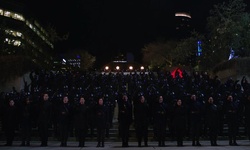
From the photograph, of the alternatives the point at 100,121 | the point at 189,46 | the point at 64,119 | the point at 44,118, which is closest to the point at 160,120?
the point at 100,121

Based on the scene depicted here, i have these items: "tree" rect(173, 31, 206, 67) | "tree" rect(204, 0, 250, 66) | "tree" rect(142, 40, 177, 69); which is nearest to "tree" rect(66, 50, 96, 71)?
"tree" rect(142, 40, 177, 69)

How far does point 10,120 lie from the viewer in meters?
15.2

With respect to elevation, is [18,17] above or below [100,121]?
above

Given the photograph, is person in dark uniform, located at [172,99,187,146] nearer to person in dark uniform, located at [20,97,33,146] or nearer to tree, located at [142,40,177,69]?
person in dark uniform, located at [20,97,33,146]

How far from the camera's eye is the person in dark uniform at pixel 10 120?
15054 mm

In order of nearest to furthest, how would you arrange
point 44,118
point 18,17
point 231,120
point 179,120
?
point 44,118, point 179,120, point 231,120, point 18,17

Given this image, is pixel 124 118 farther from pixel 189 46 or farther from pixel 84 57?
pixel 84 57

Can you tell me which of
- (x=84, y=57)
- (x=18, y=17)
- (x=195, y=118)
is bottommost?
(x=195, y=118)

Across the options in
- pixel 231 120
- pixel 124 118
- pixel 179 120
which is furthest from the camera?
pixel 231 120

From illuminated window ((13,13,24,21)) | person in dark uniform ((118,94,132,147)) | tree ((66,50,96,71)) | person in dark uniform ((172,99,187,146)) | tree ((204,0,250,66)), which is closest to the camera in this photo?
person in dark uniform ((118,94,132,147))

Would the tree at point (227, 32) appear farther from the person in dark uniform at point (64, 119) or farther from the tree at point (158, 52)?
the tree at point (158, 52)

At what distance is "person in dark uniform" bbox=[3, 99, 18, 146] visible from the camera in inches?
593

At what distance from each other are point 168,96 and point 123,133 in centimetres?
513

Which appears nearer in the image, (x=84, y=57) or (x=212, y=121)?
(x=212, y=121)
